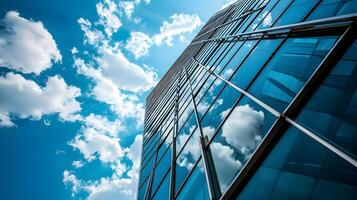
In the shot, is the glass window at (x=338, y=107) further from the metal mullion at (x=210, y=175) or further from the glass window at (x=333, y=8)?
the metal mullion at (x=210, y=175)

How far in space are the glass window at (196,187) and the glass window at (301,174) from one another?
145cm

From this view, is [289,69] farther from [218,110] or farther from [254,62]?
[218,110]

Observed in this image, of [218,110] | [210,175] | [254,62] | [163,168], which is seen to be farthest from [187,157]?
[254,62]

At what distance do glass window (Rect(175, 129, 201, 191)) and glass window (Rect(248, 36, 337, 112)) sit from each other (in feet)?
6.88

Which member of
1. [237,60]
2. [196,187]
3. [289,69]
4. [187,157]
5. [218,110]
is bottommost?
[196,187]

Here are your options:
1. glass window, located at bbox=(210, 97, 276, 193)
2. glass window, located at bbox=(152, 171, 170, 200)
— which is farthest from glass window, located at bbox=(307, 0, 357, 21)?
glass window, located at bbox=(152, 171, 170, 200)

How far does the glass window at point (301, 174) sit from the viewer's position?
2629mm

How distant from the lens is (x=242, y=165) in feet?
13.8

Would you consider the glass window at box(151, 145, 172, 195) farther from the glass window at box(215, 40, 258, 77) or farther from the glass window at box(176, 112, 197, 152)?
the glass window at box(215, 40, 258, 77)

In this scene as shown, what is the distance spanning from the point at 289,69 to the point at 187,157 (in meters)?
3.67

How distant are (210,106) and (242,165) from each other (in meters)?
3.93

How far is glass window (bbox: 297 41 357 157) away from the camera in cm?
286

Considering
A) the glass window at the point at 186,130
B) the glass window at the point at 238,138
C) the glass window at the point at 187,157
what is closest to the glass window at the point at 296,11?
the glass window at the point at 238,138

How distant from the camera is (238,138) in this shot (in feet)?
16.3
